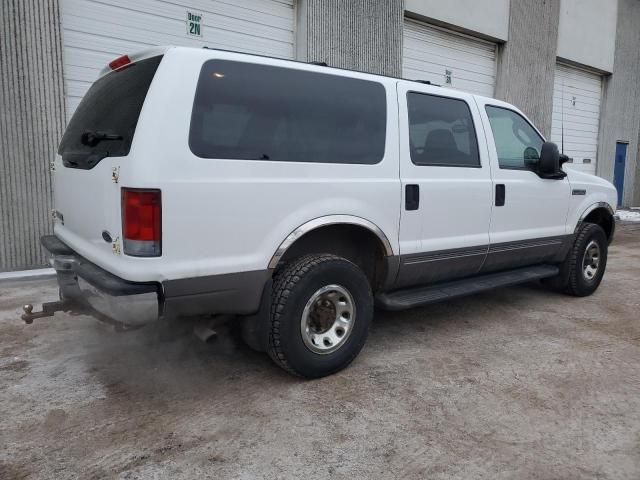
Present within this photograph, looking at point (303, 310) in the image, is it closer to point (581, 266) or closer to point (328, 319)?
point (328, 319)

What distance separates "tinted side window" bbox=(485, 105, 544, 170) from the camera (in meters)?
4.41

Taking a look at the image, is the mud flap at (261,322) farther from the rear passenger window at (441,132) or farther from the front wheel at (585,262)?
the front wheel at (585,262)

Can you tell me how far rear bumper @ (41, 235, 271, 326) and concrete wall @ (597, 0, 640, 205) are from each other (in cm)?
1561

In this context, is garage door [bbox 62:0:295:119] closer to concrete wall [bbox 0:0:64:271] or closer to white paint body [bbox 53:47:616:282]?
concrete wall [bbox 0:0:64:271]

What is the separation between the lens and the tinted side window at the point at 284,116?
→ 2.82 metres

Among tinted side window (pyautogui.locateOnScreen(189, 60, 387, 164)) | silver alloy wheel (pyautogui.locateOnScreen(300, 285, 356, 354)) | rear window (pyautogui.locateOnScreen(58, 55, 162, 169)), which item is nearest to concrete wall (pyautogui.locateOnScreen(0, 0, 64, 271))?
rear window (pyautogui.locateOnScreen(58, 55, 162, 169))

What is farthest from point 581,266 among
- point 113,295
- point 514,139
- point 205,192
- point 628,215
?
point 628,215

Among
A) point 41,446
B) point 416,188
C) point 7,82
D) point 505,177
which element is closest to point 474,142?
point 505,177

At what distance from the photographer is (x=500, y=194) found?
430 centimetres

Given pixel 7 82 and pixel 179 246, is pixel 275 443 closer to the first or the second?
pixel 179 246

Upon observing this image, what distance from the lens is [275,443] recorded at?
2.64m

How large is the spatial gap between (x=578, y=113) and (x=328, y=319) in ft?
46.5

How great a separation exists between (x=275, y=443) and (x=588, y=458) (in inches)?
62.2

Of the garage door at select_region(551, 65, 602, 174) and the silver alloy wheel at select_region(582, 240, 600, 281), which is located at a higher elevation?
the garage door at select_region(551, 65, 602, 174)
